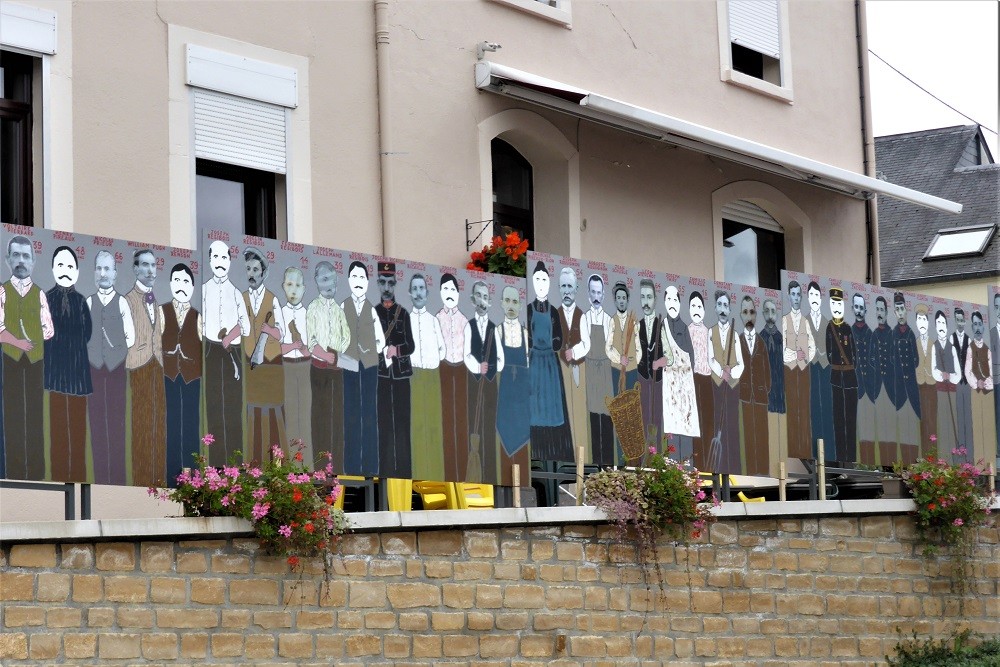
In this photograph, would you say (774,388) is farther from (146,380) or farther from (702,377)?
(146,380)

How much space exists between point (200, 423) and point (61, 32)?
3.34 m

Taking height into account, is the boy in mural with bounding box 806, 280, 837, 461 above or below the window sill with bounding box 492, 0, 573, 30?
below

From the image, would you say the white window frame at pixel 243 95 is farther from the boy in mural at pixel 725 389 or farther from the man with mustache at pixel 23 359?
the boy in mural at pixel 725 389

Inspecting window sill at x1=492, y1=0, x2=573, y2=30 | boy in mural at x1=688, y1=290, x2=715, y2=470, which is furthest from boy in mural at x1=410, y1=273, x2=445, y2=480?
window sill at x1=492, y1=0, x2=573, y2=30

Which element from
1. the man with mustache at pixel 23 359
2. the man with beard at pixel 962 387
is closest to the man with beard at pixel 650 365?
the man with beard at pixel 962 387

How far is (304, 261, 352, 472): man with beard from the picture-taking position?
9.24 metres

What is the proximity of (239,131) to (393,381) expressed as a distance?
2.95 metres

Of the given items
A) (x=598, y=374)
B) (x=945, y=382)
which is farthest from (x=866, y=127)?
(x=598, y=374)

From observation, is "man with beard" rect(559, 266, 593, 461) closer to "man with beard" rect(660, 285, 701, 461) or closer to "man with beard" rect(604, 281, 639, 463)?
"man with beard" rect(604, 281, 639, 463)

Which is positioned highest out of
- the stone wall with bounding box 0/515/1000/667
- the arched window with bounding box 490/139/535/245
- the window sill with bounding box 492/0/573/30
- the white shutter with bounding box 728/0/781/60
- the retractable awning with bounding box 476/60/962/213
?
the white shutter with bounding box 728/0/781/60

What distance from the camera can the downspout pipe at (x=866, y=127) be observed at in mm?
18031

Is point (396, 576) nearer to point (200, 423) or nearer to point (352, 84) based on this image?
point (200, 423)

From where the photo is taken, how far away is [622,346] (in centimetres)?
1091

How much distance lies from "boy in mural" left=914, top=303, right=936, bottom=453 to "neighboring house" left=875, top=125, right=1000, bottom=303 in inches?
664
